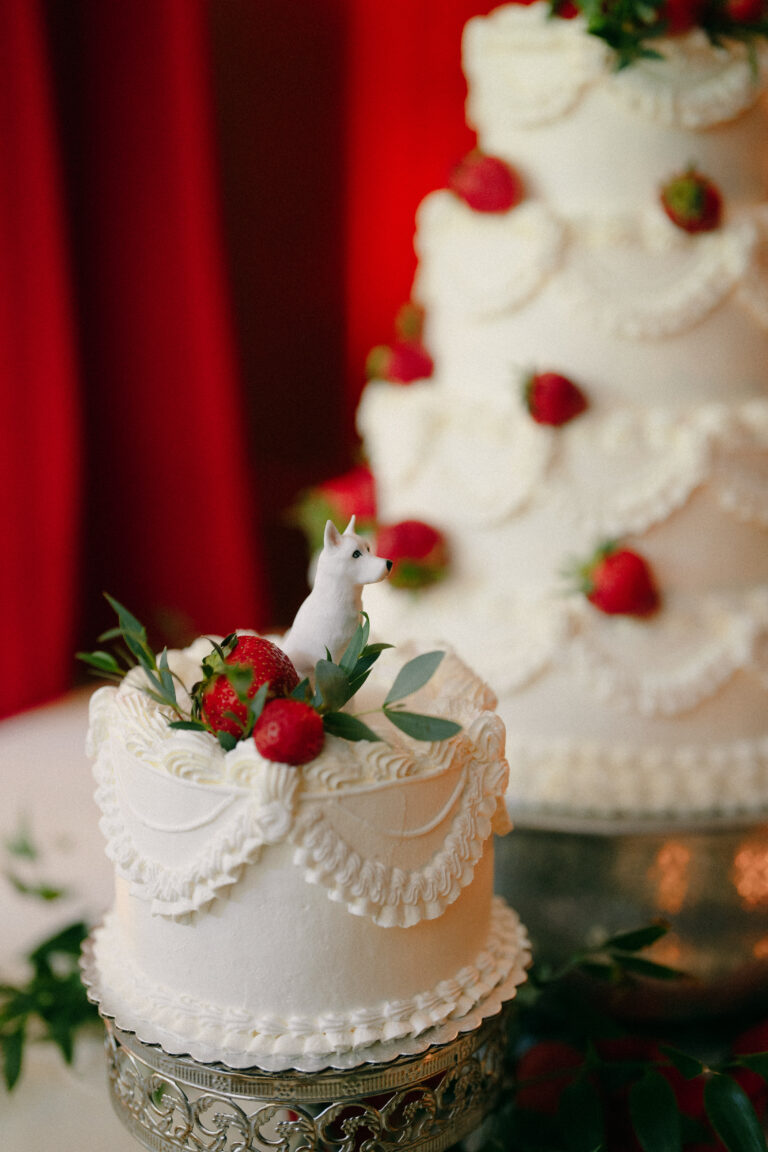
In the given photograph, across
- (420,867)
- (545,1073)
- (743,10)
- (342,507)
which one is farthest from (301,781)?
(743,10)

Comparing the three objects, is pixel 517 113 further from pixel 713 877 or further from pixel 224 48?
pixel 224 48

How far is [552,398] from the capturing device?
1.71 m

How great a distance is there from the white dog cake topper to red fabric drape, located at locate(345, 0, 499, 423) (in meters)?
2.71

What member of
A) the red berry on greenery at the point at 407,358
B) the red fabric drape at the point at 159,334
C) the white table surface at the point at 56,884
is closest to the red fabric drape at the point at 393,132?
the red fabric drape at the point at 159,334

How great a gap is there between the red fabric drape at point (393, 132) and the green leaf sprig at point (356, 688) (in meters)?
2.84

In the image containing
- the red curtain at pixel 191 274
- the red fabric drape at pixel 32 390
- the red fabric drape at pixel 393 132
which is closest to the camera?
the red fabric drape at pixel 32 390

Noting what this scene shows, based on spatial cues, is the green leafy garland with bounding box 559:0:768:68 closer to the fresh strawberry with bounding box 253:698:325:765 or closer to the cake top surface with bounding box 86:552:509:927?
the cake top surface with bounding box 86:552:509:927

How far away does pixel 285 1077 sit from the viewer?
104cm

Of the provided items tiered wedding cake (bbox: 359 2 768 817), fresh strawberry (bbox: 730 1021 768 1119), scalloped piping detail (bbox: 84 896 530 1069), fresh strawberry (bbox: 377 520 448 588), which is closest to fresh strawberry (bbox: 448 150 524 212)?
tiered wedding cake (bbox: 359 2 768 817)

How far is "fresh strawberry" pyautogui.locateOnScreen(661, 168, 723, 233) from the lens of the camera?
1.68 metres

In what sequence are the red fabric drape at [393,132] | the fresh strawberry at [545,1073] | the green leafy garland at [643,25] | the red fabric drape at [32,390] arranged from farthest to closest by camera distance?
the red fabric drape at [393,132]
the red fabric drape at [32,390]
the green leafy garland at [643,25]
the fresh strawberry at [545,1073]

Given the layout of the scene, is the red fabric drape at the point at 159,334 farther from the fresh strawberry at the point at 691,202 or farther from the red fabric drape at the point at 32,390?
the fresh strawberry at the point at 691,202

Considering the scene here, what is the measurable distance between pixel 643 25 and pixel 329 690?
119 cm

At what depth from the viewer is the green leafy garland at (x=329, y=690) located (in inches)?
41.3
